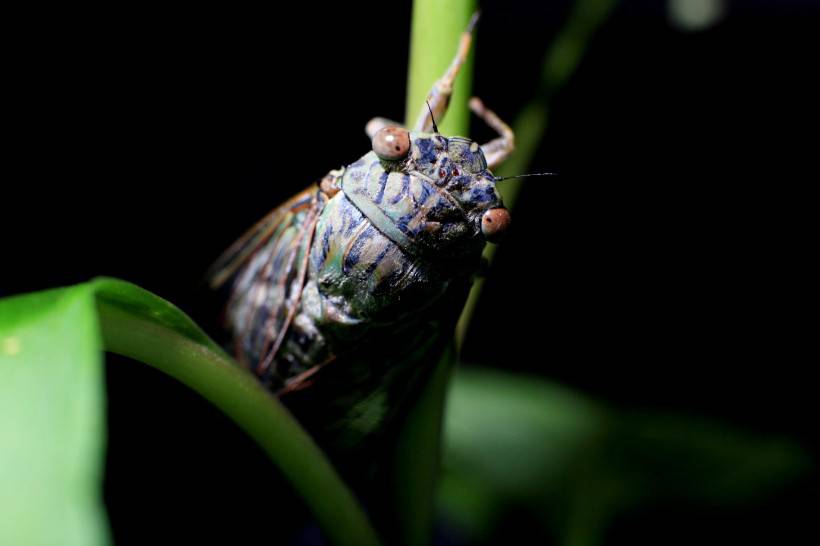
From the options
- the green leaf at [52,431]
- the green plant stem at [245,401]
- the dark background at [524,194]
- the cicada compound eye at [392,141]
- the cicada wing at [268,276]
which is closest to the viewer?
the green leaf at [52,431]

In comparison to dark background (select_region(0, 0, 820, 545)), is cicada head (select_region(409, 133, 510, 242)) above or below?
above

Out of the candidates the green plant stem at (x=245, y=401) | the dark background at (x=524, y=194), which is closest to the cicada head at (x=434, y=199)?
the green plant stem at (x=245, y=401)

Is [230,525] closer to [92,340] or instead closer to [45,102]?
[45,102]

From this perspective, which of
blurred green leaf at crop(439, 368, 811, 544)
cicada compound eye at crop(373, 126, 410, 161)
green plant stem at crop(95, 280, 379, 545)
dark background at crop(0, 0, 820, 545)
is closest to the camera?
green plant stem at crop(95, 280, 379, 545)

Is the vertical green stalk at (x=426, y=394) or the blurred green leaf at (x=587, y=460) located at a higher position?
the vertical green stalk at (x=426, y=394)

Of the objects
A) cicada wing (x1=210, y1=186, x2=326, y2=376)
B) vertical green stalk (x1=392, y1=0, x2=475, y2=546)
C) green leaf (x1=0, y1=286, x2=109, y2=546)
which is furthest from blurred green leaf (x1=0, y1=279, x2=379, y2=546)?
cicada wing (x1=210, y1=186, x2=326, y2=376)

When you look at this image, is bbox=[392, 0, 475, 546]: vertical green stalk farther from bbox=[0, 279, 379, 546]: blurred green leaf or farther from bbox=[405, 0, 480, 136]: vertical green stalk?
bbox=[0, 279, 379, 546]: blurred green leaf

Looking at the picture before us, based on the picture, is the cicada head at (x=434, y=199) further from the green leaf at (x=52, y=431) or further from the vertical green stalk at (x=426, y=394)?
the green leaf at (x=52, y=431)

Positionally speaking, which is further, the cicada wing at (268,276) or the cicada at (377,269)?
the cicada wing at (268,276)
